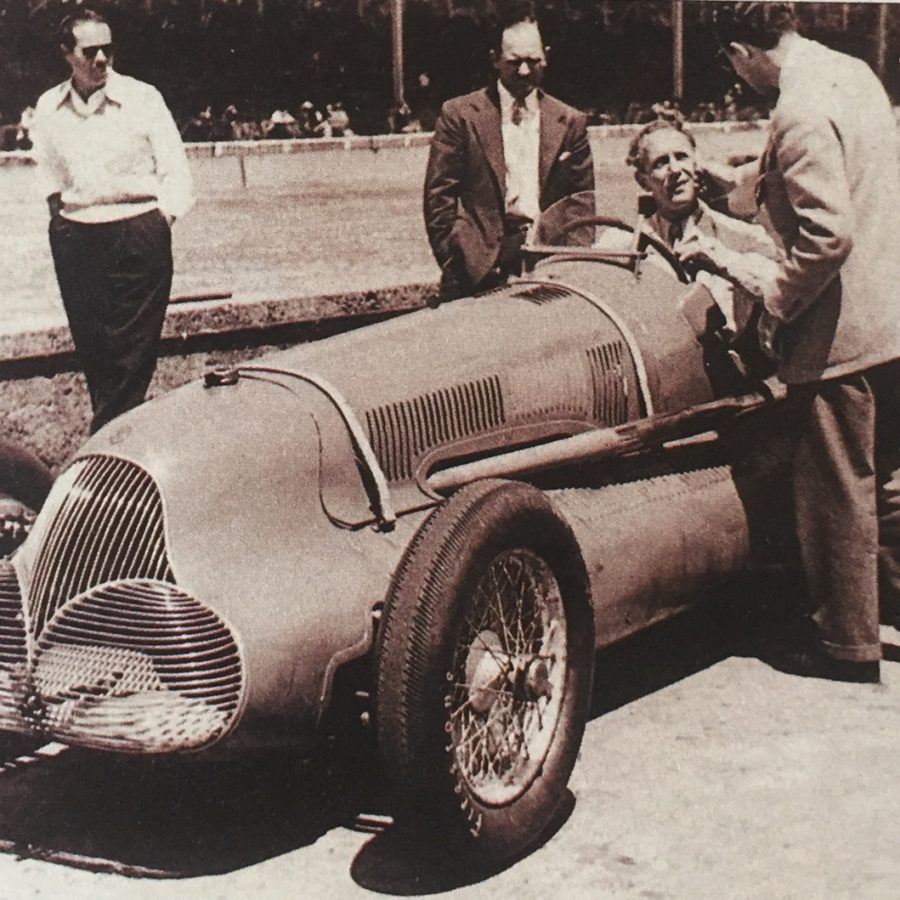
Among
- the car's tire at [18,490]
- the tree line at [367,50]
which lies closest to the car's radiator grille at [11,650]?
the car's tire at [18,490]

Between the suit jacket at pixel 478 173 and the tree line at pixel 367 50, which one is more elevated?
the tree line at pixel 367 50

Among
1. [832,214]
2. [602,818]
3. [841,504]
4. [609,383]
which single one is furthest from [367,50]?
[602,818]

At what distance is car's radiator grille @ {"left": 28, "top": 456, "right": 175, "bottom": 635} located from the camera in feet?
10.7

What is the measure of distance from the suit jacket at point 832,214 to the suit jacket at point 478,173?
1506 millimetres

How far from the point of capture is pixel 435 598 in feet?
10.2

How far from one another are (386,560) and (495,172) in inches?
105

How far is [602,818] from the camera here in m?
3.49

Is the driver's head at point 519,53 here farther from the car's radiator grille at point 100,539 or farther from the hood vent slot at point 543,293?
the car's radiator grille at point 100,539

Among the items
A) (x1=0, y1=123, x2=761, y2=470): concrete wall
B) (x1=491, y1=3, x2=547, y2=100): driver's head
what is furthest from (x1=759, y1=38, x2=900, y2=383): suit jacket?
(x1=0, y1=123, x2=761, y2=470): concrete wall

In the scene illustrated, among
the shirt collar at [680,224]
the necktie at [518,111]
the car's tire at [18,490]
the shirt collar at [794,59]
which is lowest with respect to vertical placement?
the car's tire at [18,490]

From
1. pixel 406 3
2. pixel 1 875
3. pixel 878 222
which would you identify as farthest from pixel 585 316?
pixel 406 3

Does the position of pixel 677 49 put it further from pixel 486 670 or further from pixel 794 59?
pixel 486 670

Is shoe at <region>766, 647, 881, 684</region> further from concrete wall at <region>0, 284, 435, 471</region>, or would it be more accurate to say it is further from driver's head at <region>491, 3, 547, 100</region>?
concrete wall at <region>0, 284, 435, 471</region>

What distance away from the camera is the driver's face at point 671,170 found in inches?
184
